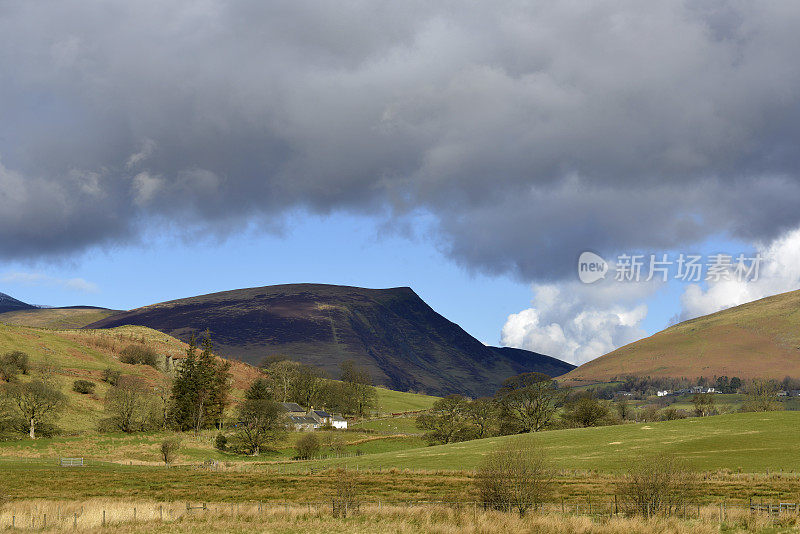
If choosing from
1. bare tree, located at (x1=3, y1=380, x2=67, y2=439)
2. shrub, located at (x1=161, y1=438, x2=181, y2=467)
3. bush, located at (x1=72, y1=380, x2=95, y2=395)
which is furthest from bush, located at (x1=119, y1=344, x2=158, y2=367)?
shrub, located at (x1=161, y1=438, x2=181, y2=467)

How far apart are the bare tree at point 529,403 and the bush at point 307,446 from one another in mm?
Answer: 41808

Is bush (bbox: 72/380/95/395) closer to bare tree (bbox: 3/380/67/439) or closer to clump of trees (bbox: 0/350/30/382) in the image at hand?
clump of trees (bbox: 0/350/30/382)

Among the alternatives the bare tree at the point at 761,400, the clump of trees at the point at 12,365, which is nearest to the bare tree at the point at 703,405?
the bare tree at the point at 761,400

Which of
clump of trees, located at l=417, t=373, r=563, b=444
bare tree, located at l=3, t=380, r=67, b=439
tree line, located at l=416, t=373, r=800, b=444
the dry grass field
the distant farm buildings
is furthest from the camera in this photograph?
the distant farm buildings

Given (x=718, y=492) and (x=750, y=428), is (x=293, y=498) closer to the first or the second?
(x=718, y=492)

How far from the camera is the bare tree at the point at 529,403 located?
135 meters

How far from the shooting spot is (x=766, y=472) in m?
68.4

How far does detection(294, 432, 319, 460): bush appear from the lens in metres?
112

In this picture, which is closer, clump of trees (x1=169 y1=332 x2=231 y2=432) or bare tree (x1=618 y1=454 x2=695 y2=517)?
bare tree (x1=618 y1=454 x2=695 y2=517)

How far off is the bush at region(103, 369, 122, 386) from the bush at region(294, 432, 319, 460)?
58309 mm

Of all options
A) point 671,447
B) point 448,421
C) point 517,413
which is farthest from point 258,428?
point 671,447

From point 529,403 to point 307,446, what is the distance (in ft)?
159

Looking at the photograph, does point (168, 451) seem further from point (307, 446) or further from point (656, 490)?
point (656, 490)

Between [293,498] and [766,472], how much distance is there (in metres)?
46.9
